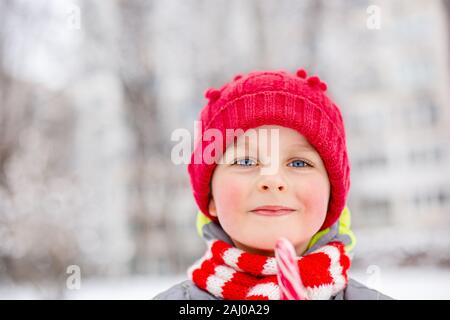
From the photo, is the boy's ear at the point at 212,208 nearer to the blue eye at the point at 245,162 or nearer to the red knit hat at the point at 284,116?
the red knit hat at the point at 284,116

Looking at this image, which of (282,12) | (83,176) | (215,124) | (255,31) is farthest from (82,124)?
(215,124)

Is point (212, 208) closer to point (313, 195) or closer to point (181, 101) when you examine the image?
point (313, 195)

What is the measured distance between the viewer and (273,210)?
2.86 ft

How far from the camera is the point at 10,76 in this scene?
14.1 ft

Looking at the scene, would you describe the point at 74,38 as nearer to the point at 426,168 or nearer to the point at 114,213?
Answer: the point at 114,213

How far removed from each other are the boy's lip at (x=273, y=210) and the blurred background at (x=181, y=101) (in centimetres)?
336

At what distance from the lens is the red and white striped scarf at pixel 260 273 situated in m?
0.85

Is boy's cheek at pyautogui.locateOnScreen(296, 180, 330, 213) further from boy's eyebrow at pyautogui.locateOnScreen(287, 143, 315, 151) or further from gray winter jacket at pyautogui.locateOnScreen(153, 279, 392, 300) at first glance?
gray winter jacket at pyautogui.locateOnScreen(153, 279, 392, 300)

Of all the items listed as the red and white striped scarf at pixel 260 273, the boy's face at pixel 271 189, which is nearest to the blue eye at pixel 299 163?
the boy's face at pixel 271 189

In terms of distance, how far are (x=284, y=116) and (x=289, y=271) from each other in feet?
0.95

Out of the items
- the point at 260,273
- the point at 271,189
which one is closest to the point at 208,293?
the point at 260,273

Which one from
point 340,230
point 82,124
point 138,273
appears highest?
point 82,124
